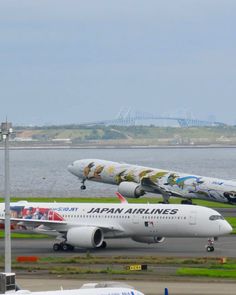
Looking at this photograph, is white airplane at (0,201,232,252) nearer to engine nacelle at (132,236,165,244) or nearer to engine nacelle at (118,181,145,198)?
engine nacelle at (132,236,165,244)

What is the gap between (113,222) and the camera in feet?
261

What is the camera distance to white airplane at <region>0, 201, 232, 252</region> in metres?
77.0

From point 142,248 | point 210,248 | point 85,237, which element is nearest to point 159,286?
point 210,248

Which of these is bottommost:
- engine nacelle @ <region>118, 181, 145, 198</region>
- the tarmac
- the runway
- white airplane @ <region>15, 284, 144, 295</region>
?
the tarmac

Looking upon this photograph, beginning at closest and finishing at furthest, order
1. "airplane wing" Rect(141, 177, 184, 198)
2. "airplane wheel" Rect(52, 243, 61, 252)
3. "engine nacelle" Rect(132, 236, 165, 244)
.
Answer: "airplane wheel" Rect(52, 243, 61, 252) < "engine nacelle" Rect(132, 236, 165, 244) < "airplane wing" Rect(141, 177, 184, 198)

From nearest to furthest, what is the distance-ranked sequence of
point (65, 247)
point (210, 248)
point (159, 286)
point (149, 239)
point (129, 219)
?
point (159, 286), point (210, 248), point (129, 219), point (65, 247), point (149, 239)

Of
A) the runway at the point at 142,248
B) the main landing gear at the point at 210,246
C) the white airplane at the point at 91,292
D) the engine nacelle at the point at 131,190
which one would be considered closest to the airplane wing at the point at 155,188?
the engine nacelle at the point at 131,190

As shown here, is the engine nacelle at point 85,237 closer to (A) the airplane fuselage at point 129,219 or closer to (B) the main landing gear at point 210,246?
(A) the airplane fuselage at point 129,219

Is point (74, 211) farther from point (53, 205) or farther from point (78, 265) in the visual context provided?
point (78, 265)

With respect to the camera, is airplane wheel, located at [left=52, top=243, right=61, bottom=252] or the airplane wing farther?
the airplane wing

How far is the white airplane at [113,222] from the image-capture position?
77.0 metres

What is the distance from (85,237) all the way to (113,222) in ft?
9.41

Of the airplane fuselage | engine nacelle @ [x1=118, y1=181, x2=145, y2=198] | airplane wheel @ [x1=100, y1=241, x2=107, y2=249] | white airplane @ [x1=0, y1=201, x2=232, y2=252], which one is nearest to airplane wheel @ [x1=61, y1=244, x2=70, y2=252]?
white airplane @ [x1=0, y1=201, x2=232, y2=252]

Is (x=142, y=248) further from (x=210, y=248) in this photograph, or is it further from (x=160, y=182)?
(x=160, y=182)
